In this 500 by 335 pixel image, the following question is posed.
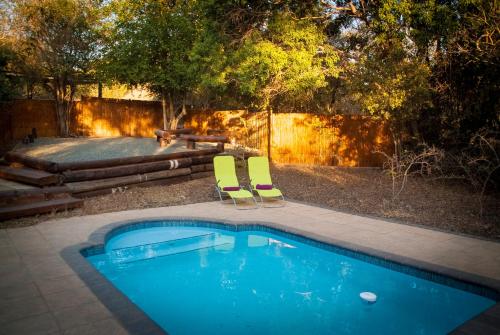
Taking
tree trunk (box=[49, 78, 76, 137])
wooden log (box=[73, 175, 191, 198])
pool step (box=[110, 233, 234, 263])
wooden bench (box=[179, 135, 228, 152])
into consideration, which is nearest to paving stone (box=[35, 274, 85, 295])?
pool step (box=[110, 233, 234, 263])

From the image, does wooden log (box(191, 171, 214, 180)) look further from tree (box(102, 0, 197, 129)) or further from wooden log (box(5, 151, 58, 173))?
tree (box(102, 0, 197, 129))

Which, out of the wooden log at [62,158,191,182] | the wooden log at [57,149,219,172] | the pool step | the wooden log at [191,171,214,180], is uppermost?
the wooden log at [57,149,219,172]

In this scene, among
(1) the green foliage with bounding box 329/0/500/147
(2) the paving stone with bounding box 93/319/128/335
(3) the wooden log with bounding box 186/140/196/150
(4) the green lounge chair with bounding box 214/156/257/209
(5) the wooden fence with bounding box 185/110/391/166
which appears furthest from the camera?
(5) the wooden fence with bounding box 185/110/391/166

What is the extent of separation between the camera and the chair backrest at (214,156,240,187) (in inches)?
377

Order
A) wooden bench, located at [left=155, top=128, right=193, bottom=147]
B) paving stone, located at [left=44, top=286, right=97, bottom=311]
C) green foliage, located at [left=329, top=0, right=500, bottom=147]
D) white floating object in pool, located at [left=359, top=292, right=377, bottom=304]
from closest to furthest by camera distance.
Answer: paving stone, located at [left=44, top=286, right=97, bottom=311]
white floating object in pool, located at [left=359, top=292, right=377, bottom=304]
green foliage, located at [left=329, top=0, right=500, bottom=147]
wooden bench, located at [left=155, top=128, right=193, bottom=147]

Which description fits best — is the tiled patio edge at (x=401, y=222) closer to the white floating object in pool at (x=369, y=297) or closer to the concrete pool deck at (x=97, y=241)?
the concrete pool deck at (x=97, y=241)

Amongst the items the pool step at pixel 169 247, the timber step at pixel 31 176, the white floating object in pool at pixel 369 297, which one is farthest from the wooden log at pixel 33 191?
the white floating object in pool at pixel 369 297

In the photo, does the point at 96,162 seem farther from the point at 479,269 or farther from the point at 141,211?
the point at 479,269

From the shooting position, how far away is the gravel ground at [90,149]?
12499 mm

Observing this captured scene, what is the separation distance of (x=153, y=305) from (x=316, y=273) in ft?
7.85

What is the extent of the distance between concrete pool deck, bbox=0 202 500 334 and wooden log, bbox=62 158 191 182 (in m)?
1.75

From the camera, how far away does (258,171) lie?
10.0m

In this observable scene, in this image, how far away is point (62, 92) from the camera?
19.5 meters

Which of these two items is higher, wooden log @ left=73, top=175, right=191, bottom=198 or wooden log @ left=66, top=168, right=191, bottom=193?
wooden log @ left=66, top=168, right=191, bottom=193
